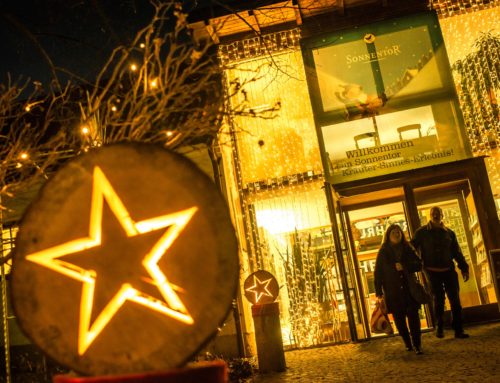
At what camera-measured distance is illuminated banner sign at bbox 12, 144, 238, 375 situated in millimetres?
1471

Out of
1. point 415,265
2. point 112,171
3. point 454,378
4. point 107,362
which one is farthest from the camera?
point 415,265

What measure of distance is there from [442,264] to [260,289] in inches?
111

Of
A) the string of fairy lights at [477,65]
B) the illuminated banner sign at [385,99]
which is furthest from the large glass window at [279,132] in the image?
the string of fairy lights at [477,65]

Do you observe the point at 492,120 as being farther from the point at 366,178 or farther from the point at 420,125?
the point at 366,178

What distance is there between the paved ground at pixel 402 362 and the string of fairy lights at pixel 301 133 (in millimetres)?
1536

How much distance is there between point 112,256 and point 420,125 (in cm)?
905

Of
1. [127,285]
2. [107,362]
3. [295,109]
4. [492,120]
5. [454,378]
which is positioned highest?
[295,109]

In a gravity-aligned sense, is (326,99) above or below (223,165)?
above

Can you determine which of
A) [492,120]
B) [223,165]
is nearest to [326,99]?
[223,165]

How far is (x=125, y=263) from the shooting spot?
1560 mm

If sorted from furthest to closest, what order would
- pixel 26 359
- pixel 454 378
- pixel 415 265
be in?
1. pixel 26 359
2. pixel 415 265
3. pixel 454 378

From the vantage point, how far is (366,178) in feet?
30.9

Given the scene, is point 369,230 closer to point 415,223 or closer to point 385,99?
point 415,223

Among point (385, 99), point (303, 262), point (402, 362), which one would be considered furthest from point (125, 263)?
point (385, 99)
